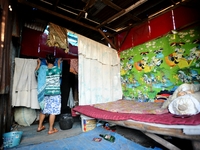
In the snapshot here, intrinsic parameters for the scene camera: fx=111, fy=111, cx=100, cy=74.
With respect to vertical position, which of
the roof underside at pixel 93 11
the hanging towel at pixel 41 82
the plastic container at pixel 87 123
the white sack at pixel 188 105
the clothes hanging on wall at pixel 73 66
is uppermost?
the roof underside at pixel 93 11

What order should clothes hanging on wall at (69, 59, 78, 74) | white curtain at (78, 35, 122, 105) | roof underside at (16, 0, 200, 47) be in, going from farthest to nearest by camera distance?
clothes hanging on wall at (69, 59, 78, 74), white curtain at (78, 35, 122, 105), roof underside at (16, 0, 200, 47)

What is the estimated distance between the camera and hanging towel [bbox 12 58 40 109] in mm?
2893

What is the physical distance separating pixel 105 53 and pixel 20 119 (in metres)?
3.22

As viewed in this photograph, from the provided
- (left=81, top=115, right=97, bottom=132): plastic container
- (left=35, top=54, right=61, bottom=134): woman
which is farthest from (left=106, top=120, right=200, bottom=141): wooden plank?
(left=35, top=54, right=61, bottom=134): woman

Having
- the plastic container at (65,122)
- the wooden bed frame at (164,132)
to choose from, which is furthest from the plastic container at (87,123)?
the wooden bed frame at (164,132)

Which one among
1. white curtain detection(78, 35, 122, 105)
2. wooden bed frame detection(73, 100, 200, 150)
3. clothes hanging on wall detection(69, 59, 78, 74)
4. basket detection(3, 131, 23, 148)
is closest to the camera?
wooden bed frame detection(73, 100, 200, 150)

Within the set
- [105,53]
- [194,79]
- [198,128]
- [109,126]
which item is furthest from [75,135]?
[194,79]

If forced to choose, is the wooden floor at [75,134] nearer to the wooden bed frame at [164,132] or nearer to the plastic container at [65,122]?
the plastic container at [65,122]

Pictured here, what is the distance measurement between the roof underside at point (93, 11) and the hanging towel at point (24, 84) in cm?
140

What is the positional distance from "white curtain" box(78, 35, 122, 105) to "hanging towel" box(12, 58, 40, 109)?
4.35 ft

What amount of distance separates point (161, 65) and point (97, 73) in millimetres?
1907

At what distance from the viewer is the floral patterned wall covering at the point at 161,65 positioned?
2.71 m

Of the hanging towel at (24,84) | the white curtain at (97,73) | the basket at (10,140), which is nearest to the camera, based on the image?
Answer: the basket at (10,140)

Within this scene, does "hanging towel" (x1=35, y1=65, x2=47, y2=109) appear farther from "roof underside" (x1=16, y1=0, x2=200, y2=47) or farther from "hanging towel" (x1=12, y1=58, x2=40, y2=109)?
"roof underside" (x1=16, y1=0, x2=200, y2=47)
